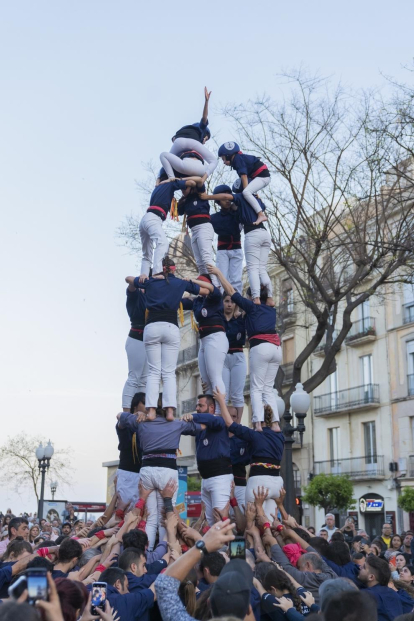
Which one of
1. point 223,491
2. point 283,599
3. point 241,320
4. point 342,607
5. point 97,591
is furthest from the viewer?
point 241,320

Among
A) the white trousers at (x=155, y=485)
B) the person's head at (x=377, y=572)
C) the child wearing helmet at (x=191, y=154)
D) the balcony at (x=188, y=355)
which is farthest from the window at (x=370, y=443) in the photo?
the person's head at (x=377, y=572)

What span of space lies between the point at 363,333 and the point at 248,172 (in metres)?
23.7

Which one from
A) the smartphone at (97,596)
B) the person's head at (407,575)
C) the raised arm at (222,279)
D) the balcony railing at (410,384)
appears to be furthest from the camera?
the balcony railing at (410,384)

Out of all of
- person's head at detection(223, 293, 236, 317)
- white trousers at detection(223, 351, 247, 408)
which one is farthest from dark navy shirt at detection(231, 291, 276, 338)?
white trousers at detection(223, 351, 247, 408)

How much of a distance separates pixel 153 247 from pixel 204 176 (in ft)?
4.65

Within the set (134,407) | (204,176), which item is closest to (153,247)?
(204,176)

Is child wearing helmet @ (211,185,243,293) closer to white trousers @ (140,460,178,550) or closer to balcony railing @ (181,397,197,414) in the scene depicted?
white trousers @ (140,460,178,550)

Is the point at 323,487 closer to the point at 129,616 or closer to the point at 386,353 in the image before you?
the point at 386,353

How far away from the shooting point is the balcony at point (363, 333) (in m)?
34.6

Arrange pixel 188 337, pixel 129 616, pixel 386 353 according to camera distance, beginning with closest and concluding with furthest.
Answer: pixel 129 616, pixel 386 353, pixel 188 337

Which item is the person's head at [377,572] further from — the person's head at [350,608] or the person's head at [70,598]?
the person's head at [70,598]

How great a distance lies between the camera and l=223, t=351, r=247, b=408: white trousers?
1253cm

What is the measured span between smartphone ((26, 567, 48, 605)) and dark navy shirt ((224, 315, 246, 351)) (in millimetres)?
9438

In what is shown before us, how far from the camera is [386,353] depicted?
3409 cm
